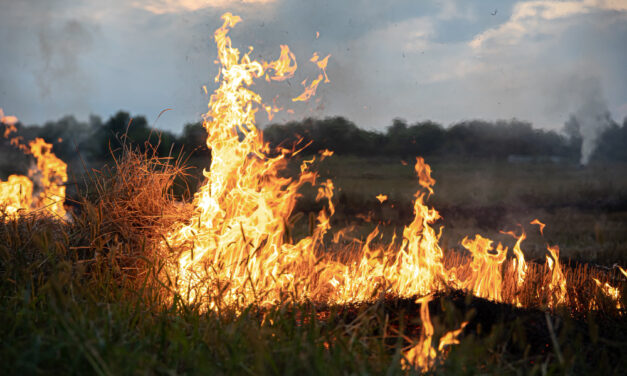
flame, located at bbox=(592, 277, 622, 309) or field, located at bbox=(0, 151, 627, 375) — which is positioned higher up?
flame, located at bbox=(592, 277, 622, 309)

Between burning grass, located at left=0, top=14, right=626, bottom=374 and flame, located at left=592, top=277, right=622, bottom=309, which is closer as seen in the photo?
burning grass, located at left=0, top=14, right=626, bottom=374

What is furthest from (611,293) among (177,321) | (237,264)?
(177,321)

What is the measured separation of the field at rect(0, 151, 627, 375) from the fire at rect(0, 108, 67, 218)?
0.91 feet

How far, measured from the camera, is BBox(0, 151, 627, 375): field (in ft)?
10.3

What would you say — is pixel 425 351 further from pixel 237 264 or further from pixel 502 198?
pixel 502 198

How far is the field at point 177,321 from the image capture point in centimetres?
314

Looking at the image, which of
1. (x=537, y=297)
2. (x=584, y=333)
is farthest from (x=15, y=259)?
(x=537, y=297)

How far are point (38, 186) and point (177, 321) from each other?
70.0 ft

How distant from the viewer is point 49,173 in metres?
23.5

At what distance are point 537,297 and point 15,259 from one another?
20.7 ft

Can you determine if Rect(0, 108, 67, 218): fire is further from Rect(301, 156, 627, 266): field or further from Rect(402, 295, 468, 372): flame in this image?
Rect(301, 156, 627, 266): field

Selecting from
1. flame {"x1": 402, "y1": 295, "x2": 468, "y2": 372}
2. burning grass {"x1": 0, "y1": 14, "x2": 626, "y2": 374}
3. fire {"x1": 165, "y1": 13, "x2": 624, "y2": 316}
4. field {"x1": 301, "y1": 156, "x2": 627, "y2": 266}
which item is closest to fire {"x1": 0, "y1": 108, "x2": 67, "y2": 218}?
burning grass {"x1": 0, "y1": 14, "x2": 626, "y2": 374}

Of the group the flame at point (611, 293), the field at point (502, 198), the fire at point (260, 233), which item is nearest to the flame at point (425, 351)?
the fire at point (260, 233)

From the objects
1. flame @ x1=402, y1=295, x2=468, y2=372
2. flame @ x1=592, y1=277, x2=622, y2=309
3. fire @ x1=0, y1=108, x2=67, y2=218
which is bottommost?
flame @ x1=402, y1=295, x2=468, y2=372
